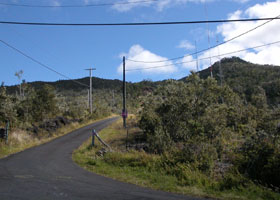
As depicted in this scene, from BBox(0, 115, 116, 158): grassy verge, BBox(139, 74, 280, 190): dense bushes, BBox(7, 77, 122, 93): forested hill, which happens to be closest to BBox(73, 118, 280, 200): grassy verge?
BBox(139, 74, 280, 190): dense bushes

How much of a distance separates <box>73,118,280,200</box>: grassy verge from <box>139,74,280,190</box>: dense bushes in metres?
0.50

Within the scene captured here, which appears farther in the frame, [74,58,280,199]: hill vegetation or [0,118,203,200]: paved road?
[74,58,280,199]: hill vegetation

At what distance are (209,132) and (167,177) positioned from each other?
508 centimetres

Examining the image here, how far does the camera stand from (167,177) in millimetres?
8719

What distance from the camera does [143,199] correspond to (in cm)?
638

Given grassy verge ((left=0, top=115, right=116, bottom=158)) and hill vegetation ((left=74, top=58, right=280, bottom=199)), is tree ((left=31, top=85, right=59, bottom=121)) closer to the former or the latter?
grassy verge ((left=0, top=115, right=116, bottom=158))

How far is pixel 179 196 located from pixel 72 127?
23649mm

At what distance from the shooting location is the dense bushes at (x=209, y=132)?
27.3ft

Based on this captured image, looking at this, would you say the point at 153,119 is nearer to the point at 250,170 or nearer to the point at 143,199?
the point at 250,170

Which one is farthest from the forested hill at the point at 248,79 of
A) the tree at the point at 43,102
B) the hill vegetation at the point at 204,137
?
the tree at the point at 43,102

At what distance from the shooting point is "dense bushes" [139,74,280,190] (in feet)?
27.3

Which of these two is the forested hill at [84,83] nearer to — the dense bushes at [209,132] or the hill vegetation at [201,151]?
the dense bushes at [209,132]

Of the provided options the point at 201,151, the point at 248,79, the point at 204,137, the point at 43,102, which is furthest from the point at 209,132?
the point at 248,79

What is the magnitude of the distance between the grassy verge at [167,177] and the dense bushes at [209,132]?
1.66ft
